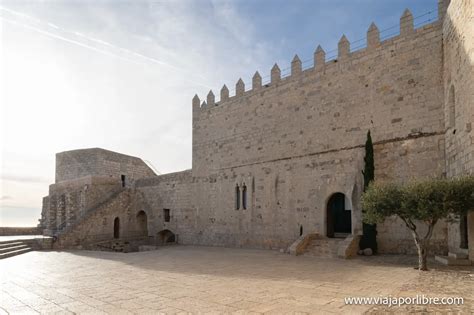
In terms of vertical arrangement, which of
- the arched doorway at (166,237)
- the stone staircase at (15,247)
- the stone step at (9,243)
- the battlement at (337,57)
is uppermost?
the battlement at (337,57)

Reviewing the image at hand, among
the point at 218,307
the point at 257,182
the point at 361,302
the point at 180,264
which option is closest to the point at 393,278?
the point at 361,302

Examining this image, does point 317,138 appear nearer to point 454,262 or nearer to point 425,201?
point 425,201

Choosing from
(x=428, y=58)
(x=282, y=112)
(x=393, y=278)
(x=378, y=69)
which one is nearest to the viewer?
(x=393, y=278)

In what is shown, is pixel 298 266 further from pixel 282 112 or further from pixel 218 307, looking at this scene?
pixel 282 112

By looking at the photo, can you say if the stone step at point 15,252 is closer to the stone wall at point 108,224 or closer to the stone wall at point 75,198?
the stone wall at point 108,224

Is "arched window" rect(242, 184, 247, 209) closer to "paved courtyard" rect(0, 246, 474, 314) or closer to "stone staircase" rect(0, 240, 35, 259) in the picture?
"paved courtyard" rect(0, 246, 474, 314)

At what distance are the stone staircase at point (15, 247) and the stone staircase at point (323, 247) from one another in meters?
11.8

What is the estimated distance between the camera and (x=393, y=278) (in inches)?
294

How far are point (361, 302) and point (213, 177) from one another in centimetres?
1387

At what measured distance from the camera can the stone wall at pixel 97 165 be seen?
2533 centimetres

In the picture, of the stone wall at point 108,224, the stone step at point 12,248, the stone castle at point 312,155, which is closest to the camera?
the stone castle at point 312,155

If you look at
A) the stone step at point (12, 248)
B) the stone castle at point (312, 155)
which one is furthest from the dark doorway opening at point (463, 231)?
the stone step at point (12, 248)

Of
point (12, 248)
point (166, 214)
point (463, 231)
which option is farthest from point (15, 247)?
point (463, 231)

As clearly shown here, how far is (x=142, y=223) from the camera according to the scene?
2256 cm
